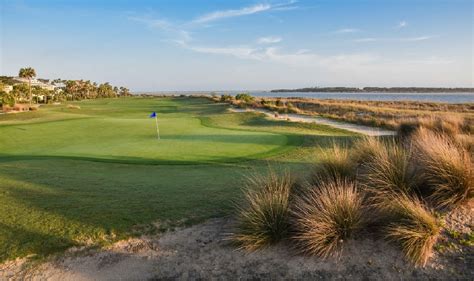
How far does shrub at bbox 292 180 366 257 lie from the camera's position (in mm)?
5055

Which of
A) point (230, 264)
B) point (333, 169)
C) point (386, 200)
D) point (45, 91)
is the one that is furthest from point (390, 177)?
point (45, 91)

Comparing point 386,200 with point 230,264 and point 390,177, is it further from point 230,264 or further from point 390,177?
point 230,264

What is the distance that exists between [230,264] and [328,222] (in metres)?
1.47

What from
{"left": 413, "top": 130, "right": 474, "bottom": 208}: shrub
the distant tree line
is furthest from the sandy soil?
the distant tree line

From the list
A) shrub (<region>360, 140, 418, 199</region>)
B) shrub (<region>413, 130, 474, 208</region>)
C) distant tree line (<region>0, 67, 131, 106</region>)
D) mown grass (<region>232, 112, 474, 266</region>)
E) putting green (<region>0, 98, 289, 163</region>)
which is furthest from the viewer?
distant tree line (<region>0, 67, 131, 106</region>)

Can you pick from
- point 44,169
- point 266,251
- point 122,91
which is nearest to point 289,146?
point 44,169

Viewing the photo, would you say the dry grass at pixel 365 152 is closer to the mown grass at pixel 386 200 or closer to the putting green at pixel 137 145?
the mown grass at pixel 386 200

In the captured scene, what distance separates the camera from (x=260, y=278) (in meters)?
4.64

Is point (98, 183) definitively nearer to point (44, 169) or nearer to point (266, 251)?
point (44, 169)

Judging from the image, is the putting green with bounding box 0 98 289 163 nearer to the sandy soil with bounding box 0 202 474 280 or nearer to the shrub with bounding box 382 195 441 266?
the sandy soil with bounding box 0 202 474 280

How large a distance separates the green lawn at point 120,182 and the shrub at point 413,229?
9.45 ft

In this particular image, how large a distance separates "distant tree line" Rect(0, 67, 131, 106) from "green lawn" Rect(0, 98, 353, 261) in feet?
149

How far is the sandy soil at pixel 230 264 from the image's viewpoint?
4.61 m

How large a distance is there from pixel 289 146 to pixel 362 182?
751 centimetres
